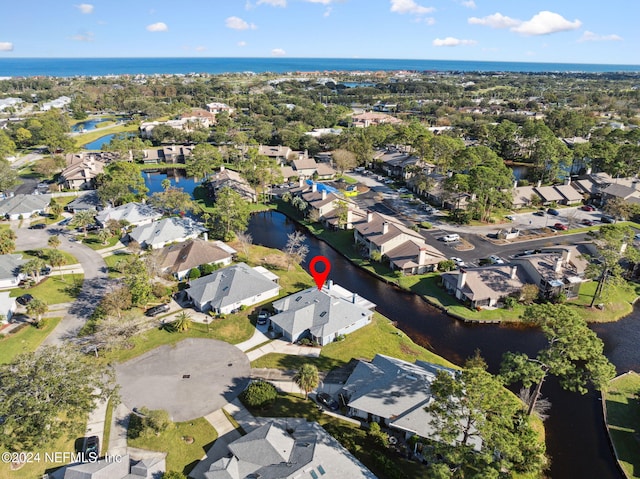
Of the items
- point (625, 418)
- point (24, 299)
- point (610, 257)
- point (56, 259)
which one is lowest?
point (625, 418)

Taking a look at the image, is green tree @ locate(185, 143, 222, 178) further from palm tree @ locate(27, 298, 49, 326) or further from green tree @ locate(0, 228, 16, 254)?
palm tree @ locate(27, 298, 49, 326)

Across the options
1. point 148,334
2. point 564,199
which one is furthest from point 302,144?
point 148,334

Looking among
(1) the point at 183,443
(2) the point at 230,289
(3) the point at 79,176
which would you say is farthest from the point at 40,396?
(3) the point at 79,176

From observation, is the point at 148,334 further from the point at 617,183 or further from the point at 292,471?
the point at 617,183

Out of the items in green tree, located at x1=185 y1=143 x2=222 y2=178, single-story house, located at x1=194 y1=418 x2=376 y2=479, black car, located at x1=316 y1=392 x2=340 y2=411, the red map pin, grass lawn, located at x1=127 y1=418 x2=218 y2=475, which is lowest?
grass lawn, located at x1=127 y1=418 x2=218 y2=475

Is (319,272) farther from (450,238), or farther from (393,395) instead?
(393,395)

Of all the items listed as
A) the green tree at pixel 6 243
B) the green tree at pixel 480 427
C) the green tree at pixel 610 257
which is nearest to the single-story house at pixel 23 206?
the green tree at pixel 6 243

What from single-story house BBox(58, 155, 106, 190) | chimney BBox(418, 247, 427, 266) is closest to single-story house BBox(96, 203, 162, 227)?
single-story house BBox(58, 155, 106, 190)
